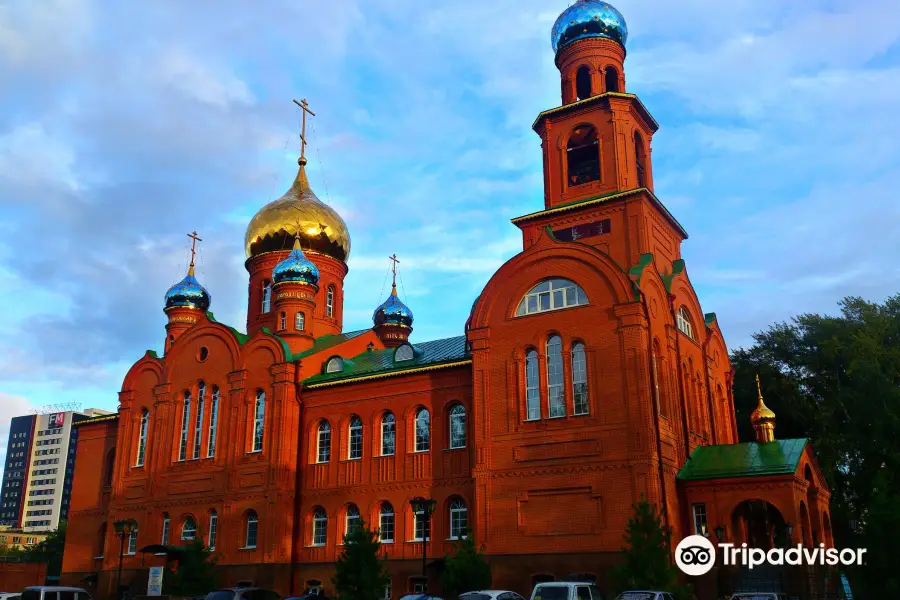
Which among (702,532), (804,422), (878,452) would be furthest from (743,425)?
(702,532)

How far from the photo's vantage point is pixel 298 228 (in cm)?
3578

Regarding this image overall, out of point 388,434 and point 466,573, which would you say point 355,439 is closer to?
point 388,434

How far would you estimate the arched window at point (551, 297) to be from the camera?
2411 cm

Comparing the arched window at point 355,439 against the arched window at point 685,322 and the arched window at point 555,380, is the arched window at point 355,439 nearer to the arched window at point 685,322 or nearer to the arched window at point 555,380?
the arched window at point 555,380

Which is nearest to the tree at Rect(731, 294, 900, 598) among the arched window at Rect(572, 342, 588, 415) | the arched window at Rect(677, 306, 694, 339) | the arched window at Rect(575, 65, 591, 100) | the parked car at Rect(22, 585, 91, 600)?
the arched window at Rect(677, 306, 694, 339)

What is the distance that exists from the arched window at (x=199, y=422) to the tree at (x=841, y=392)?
19.7 metres

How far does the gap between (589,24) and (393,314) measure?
15.6 metres

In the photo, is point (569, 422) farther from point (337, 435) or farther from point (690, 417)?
point (337, 435)

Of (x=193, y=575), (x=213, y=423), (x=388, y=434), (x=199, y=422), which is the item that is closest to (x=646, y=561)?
(x=388, y=434)

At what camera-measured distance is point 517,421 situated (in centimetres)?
2378

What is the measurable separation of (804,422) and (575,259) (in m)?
13.6

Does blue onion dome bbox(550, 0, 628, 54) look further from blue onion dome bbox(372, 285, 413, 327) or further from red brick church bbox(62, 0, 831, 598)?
blue onion dome bbox(372, 285, 413, 327)

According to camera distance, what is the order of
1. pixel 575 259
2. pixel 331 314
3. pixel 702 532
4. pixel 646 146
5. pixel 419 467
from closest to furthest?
pixel 702 532
pixel 575 259
pixel 419 467
pixel 646 146
pixel 331 314

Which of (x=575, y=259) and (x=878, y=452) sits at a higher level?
(x=575, y=259)
